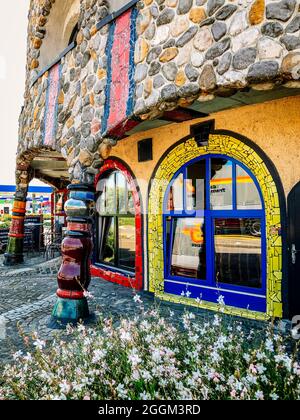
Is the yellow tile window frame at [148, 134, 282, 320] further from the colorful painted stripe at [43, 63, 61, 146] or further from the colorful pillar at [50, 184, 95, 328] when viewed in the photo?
the colorful painted stripe at [43, 63, 61, 146]

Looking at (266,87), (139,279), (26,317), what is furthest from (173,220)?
(266,87)

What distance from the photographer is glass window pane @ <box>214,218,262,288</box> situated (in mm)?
5032

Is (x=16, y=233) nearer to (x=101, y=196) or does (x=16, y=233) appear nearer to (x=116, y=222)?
(x=101, y=196)

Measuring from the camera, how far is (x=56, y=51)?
23.7 feet

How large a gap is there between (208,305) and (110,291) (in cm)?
209

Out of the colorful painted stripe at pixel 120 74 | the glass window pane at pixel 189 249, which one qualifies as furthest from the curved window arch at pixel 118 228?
→ the colorful painted stripe at pixel 120 74

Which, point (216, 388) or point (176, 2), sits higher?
point (176, 2)

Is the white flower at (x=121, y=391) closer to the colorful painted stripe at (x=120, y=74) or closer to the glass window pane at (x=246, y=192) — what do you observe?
the colorful painted stripe at (x=120, y=74)

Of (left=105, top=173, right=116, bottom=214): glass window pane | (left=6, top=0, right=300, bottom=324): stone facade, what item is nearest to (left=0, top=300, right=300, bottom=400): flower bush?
(left=6, top=0, right=300, bottom=324): stone facade

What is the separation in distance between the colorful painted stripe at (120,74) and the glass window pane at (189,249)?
2.26 m

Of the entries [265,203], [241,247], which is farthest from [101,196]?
[265,203]

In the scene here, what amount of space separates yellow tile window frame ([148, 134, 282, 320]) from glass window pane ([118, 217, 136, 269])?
87 centimetres

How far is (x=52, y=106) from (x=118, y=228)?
2.99 metres
